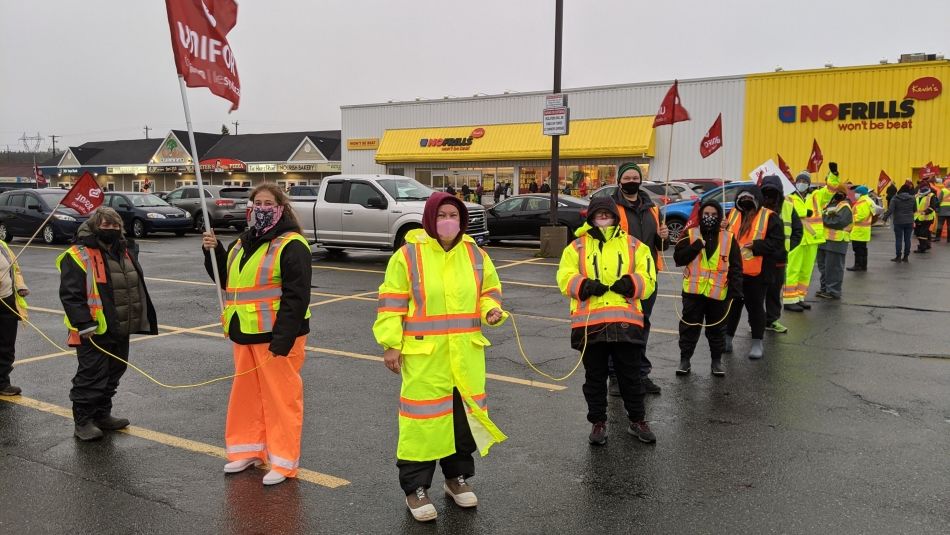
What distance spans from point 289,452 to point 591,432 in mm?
2076

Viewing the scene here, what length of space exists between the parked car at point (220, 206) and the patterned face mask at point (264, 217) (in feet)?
68.5

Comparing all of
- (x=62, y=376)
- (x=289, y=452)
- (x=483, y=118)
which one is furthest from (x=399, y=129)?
(x=289, y=452)

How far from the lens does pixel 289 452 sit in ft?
14.5

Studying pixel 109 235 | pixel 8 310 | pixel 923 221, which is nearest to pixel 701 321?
pixel 109 235

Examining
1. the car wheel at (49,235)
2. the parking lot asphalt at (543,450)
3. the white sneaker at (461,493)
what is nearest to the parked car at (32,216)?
the car wheel at (49,235)

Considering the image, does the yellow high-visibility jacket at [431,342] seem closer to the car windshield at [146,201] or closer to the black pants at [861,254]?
the black pants at [861,254]

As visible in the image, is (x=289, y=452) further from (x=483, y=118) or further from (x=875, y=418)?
(x=483, y=118)

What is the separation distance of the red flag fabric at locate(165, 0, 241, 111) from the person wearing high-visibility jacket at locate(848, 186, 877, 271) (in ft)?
36.9

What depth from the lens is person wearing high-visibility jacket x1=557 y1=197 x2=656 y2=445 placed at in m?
4.86

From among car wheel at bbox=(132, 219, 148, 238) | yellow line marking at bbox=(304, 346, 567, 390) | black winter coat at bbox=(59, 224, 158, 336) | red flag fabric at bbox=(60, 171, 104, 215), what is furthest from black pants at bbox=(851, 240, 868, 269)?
car wheel at bbox=(132, 219, 148, 238)

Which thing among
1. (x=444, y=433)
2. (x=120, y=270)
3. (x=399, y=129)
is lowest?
(x=444, y=433)

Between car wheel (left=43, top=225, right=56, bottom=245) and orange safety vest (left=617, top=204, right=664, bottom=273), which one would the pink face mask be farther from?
car wheel (left=43, top=225, right=56, bottom=245)

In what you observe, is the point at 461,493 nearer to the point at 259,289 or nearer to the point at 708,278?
the point at 259,289

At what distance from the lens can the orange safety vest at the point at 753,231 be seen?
7453 mm
